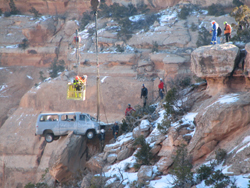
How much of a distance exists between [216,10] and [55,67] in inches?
677

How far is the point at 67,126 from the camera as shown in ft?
53.3

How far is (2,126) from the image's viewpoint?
2795 centimetres

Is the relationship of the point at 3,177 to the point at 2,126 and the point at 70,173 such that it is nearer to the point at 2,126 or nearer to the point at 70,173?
the point at 2,126

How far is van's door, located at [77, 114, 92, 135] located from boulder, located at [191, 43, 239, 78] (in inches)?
265

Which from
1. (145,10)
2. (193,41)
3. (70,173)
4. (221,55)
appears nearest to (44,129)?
(70,173)

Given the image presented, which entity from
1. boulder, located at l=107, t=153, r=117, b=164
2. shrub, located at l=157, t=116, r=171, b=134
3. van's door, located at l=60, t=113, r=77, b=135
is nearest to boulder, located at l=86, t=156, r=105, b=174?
boulder, located at l=107, t=153, r=117, b=164

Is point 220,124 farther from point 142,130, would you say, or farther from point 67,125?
point 67,125

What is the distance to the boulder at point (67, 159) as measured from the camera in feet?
50.8

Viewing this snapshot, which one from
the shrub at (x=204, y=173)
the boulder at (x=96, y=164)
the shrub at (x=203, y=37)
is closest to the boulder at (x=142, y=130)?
the boulder at (x=96, y=164)

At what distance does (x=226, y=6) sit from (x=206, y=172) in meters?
24.7

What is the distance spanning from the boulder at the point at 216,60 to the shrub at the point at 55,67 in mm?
21320

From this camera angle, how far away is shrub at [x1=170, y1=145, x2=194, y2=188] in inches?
338

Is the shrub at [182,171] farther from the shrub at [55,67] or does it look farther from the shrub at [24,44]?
the shrub at [24,44]

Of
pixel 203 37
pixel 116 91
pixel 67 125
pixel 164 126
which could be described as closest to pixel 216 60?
pixel 164 126
